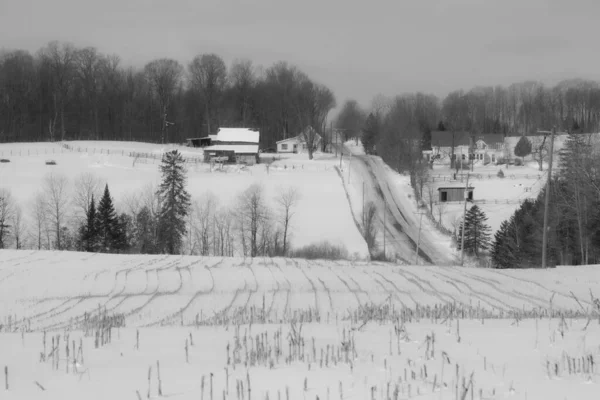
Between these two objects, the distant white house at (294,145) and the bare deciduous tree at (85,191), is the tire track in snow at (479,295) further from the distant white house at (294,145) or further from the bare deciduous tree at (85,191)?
the distant white house at (294,145)

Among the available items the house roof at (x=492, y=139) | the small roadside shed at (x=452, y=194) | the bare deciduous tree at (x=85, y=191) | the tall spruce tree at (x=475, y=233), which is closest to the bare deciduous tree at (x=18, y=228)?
the bare deciduous tree at (x=85, y=191)

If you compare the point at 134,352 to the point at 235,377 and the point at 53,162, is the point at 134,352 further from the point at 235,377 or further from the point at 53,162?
the point at 53,162

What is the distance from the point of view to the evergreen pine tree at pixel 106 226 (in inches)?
1939

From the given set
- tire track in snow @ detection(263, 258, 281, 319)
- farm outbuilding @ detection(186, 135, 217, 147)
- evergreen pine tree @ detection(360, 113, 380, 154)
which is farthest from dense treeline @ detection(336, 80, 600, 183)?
tire track in snow @ detection(263, 258, 281, 319)

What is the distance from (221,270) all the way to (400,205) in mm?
47464

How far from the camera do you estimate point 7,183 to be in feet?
213

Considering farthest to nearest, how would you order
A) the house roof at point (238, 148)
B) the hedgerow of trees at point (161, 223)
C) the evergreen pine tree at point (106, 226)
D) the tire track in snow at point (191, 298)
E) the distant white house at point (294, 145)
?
the distant white house at point (294, 145) → the house roof at point (238, 148) → the hedgerow of trees at point (161, 223) → the evergreen pine tree at point (106, 226) → the tire track in snow at point (191, 298)

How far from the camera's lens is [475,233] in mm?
56594

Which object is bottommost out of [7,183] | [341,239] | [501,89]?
[341,239]

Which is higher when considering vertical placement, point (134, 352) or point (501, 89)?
point (501, 89)

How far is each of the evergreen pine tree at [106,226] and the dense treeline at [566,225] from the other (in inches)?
1233

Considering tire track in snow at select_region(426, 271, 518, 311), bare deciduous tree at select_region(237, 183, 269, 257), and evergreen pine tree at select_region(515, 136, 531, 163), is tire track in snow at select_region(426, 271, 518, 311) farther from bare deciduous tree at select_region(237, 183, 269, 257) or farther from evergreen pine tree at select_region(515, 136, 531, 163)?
evergreen pine tree at select_region(515, 136, 531, 163)

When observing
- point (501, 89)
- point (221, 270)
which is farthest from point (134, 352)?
point (501, 89)

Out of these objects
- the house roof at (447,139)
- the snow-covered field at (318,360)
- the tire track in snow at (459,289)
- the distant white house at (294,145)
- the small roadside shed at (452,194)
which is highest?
the house roof at (447,139)
